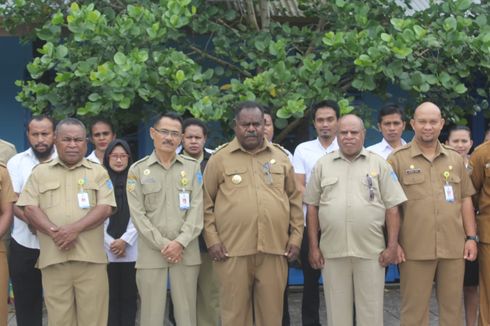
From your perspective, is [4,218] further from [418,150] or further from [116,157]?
[418,150]

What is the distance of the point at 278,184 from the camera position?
5207 mm

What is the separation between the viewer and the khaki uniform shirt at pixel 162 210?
517cm

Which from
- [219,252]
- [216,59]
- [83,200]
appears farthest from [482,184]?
[83,200]

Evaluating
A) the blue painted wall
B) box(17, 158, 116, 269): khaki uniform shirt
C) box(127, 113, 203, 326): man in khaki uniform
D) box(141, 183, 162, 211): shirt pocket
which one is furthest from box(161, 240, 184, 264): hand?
the blue painted wall

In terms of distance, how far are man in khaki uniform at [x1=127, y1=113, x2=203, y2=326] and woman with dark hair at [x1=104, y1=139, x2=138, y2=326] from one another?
0.49 metres

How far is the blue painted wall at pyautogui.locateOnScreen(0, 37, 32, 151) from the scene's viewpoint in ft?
26.7

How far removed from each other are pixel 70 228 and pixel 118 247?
2.46ft

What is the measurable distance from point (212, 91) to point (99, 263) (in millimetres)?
1783

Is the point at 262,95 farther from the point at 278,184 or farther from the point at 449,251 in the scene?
the point at 449,251

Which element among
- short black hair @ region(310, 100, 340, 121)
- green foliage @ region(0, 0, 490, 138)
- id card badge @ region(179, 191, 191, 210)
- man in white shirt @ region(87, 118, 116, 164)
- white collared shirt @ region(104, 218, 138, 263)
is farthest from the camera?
man in white shirt @ region(87, 118, 116, 164)

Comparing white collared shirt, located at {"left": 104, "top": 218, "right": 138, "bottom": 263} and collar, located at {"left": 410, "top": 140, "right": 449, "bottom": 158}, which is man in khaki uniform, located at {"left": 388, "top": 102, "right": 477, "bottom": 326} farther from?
white collared shirt, located at {"left": 104, "top": 218, "right": 138, "bottom": 263}

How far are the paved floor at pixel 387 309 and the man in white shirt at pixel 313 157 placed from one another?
0.60m

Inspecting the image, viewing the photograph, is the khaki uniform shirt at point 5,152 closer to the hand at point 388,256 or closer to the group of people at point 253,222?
the group of people at point 253,222

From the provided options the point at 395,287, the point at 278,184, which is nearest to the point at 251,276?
the point at 278,184
